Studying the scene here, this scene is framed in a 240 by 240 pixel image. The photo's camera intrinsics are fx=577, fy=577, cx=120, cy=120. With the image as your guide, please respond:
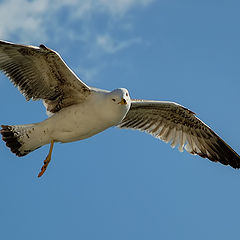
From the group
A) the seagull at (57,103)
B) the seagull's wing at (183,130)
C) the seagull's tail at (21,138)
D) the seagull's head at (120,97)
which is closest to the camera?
the seagull's head at (120,97)

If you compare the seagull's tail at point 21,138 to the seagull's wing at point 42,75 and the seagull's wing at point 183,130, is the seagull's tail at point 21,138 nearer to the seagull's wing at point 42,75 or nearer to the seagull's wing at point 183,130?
the seagull's wing at point 42,75

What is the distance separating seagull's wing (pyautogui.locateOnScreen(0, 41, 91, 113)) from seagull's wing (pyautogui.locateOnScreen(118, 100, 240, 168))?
1545mm

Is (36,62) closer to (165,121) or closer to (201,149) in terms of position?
(165,121)

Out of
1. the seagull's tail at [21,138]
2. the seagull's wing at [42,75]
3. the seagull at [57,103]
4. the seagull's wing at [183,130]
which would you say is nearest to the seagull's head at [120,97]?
the seagull at [57,103]

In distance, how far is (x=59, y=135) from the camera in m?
8.61

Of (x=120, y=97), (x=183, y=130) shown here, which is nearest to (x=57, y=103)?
(x=120, y=97)

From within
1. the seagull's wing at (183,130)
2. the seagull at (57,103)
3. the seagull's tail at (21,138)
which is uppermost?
the seagull's wing at (183,130)

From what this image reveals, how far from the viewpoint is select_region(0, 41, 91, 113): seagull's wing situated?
8125 millimetres

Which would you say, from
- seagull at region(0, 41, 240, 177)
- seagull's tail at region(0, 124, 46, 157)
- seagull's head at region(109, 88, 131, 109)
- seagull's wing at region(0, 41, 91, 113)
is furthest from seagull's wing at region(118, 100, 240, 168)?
seagull's head at region(109, 88, 131, 109)

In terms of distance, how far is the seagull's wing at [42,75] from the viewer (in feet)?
26.7

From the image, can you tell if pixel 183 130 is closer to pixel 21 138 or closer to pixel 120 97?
pixel 120 97

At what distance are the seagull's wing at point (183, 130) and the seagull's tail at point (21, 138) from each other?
1690mm

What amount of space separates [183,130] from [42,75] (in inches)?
118

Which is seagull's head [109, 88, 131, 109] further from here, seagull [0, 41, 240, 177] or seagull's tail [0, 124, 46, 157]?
seagull's tail [0, 124, 46, 157]
